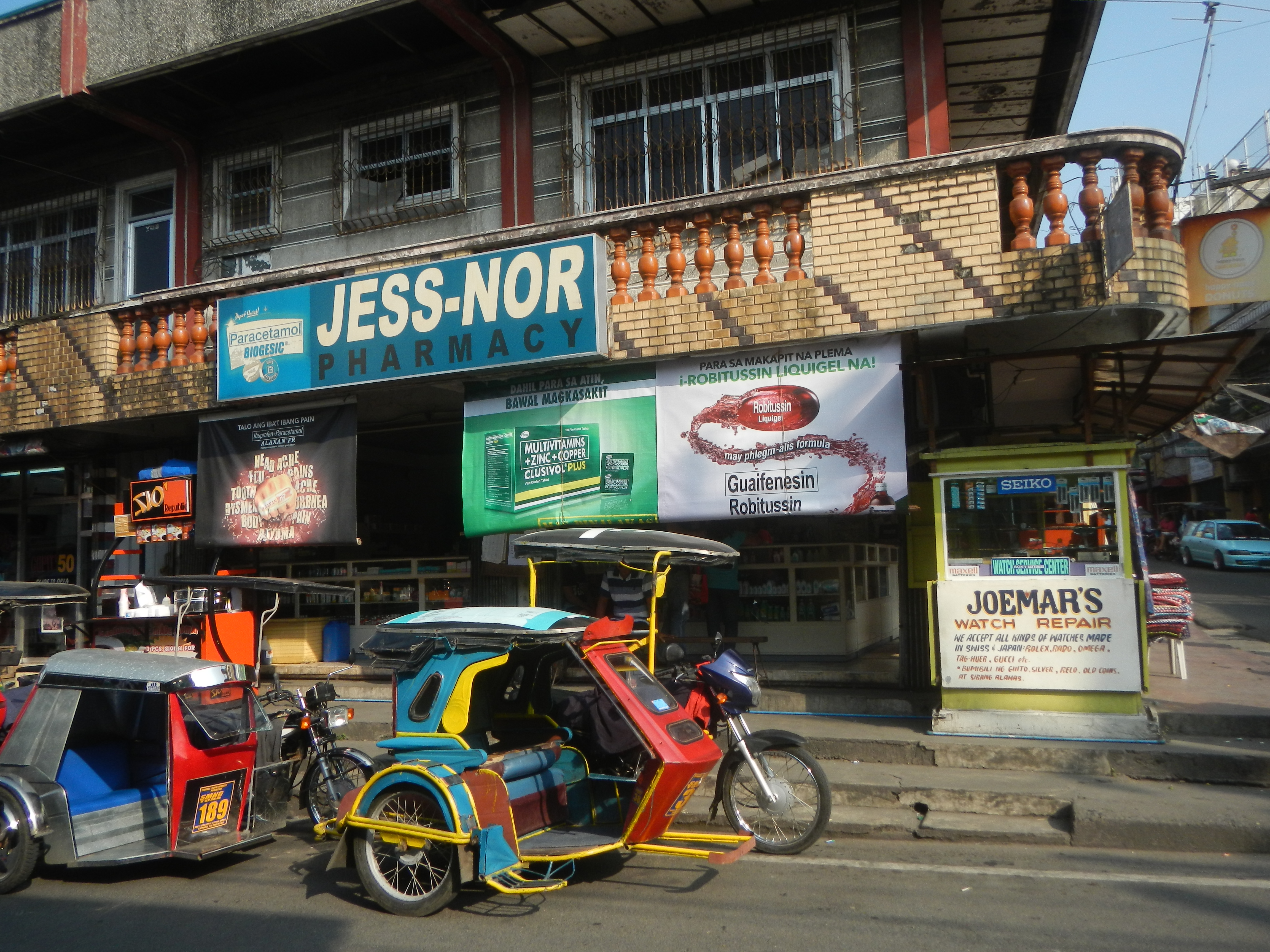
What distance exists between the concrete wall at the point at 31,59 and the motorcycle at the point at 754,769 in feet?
37.8

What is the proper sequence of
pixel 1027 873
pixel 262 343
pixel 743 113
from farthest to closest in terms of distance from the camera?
1. pixel 262 343
2. pixel 743 113
3. pixel 1027 873

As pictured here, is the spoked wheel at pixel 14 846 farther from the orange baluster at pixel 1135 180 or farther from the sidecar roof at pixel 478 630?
the orange baluster at pixel 1135 180

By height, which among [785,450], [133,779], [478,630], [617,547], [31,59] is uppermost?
[31,59]

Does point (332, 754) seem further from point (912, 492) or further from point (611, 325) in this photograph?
point (912, 492)

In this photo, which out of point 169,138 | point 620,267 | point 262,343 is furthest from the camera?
point 169,138

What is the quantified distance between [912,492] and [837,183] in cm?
314

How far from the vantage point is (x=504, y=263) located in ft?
31.4

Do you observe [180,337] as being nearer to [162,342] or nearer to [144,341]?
[162,342]

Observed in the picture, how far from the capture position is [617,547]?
6566 millimetres

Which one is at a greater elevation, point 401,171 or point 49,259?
point 401,171

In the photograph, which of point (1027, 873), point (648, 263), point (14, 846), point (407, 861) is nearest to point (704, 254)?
point (648, 263)

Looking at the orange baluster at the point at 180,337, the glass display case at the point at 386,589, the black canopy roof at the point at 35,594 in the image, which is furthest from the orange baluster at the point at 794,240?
the orange baluster at the point at 180,337

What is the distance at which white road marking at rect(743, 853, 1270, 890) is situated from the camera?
5.38 m

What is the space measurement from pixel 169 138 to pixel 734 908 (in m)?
12.5
